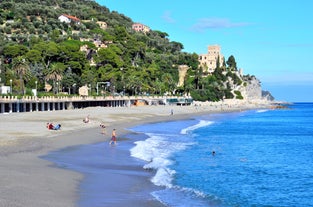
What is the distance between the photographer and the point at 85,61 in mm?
117938

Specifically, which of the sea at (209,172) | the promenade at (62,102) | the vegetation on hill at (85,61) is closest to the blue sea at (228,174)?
the sea at (209,172)

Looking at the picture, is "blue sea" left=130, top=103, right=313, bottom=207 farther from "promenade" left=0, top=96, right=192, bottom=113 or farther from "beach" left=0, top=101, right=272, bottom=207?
"promenade" left=0, top=96, right=192, bottom=113

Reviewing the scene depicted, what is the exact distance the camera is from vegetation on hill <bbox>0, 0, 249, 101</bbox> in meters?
98.9

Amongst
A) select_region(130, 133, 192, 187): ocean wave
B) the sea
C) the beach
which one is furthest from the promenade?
the sea

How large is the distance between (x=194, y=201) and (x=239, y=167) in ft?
30.8

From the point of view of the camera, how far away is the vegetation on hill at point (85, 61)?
9894cm

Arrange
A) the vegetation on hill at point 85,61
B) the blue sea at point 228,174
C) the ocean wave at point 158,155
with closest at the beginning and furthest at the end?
the blue sea at point 228,174 < the ocean wave at point 158,155 < the vegetation on hill at point 85,61

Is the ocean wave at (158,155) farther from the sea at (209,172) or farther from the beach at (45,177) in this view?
the beach at (45,177)

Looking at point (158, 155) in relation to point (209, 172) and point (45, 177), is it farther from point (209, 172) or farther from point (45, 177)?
point (45, 177)

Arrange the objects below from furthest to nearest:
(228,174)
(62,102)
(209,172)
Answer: (62,102) < (209,172) < (228,174)

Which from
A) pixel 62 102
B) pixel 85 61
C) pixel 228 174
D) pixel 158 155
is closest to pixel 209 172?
pixel 228 174

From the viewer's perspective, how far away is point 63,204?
13516 millimetres

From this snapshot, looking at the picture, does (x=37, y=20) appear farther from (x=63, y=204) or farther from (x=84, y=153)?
(x=63, y=204)

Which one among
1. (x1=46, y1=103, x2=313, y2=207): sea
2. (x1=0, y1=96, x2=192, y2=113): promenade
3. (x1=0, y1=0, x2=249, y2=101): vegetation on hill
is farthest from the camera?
(x1=0, y1=0, x2=249, y2=101): vegetation on hill
